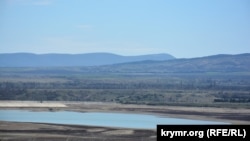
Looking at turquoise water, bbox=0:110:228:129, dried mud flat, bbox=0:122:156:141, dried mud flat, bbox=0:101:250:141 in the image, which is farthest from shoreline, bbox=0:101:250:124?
dried mud flat, bbox=0:122:156:141

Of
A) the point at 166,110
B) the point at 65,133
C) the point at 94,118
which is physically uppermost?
the point at 166,110

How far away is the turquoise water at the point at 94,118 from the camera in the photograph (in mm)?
65125

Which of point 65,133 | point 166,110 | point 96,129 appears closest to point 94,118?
point 96,129

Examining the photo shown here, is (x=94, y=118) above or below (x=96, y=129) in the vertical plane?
above

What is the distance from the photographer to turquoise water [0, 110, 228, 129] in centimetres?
6512

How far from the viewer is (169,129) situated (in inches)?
843

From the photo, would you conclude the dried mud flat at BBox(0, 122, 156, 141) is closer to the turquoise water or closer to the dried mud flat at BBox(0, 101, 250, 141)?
the dried mud flat at BBox(0, 101, 250, 141)

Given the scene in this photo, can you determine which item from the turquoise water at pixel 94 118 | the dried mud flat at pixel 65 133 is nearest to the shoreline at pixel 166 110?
the turquoise water at pixel 94 118

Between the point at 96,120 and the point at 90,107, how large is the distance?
64.2ft

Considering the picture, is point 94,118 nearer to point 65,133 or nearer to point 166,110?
point 166,110

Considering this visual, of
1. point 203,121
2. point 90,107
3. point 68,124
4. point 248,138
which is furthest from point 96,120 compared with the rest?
point 248,138

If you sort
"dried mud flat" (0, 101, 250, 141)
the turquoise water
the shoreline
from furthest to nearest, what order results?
the shoreline
the turquoise water
"dried mud flat" (0, 101, 250, 141)

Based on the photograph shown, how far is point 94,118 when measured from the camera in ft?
236

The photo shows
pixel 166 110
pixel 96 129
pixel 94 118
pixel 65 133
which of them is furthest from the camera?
pixel 166 110
